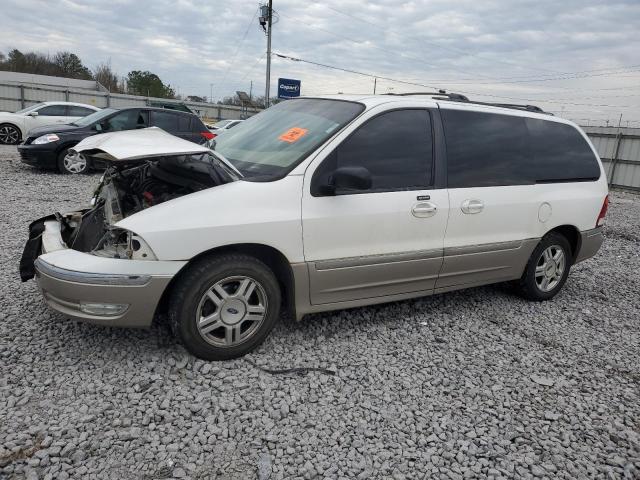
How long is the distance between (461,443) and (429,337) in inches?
49.9

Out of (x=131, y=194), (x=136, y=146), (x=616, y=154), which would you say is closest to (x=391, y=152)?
(x=136, y=146)

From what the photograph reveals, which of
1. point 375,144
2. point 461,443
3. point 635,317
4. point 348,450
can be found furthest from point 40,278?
point 635,317

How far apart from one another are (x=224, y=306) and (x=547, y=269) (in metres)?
3.30

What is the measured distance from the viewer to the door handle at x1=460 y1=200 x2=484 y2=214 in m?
3.92

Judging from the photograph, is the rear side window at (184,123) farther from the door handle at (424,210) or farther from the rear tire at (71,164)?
the door handle at (424,210)

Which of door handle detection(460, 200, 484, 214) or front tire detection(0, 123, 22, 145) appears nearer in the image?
door handle detection(460, 200, 484, 214)

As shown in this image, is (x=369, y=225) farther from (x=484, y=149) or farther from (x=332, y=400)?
(x=484, y=149)

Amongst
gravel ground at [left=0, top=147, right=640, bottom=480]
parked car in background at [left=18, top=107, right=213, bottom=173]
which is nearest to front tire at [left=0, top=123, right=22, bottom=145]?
parked car in background at [left=18, top=107, right=213, bottom=173]

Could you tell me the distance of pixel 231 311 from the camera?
10.3ft

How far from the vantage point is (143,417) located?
8.57 ft

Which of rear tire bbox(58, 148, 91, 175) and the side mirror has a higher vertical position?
the side mirror

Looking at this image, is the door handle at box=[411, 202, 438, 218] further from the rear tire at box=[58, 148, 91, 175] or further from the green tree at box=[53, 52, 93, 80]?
the green tree at box=[53, 52, 93, 80]

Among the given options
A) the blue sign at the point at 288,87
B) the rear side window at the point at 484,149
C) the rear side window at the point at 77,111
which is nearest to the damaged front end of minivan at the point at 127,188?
the rear side window at the point at 484,149

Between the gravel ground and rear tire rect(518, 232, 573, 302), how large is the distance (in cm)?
52
